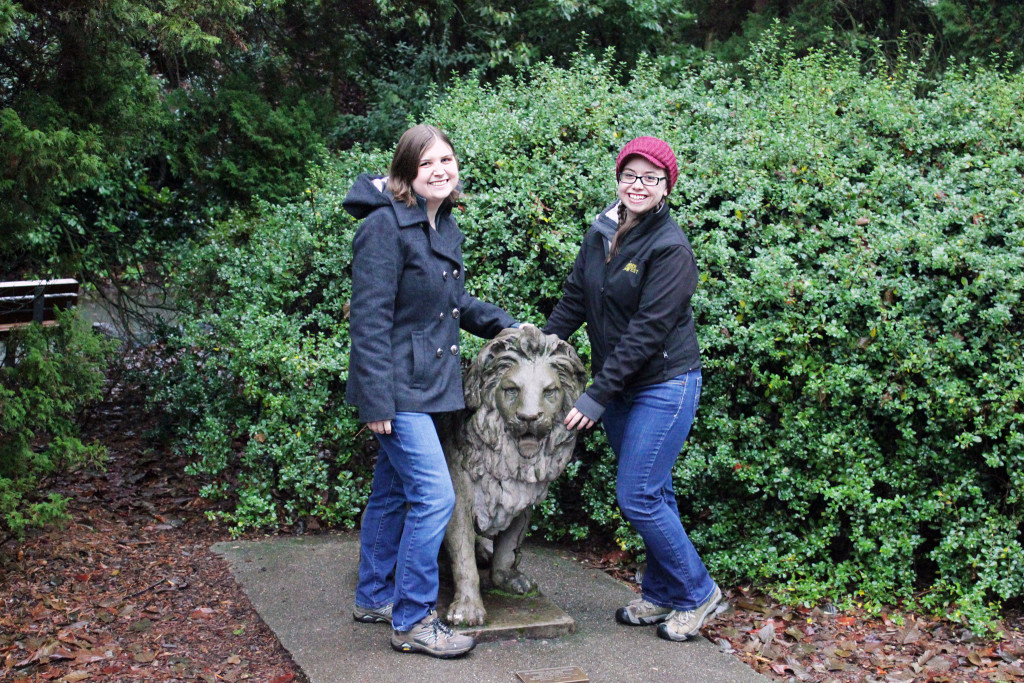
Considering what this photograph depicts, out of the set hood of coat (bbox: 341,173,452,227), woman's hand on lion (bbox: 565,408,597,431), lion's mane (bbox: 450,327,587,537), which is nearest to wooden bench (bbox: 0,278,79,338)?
hood of coat (bbox: 341,173,452,227)

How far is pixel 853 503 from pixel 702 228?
1791mm

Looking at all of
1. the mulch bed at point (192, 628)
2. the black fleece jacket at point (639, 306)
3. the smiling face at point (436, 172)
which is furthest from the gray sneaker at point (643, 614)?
the smiling face at point (436, 172)

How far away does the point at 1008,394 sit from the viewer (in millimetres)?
4289

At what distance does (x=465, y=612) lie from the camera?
3834mm

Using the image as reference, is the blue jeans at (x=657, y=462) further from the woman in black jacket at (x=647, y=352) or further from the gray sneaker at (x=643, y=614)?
the gray sneaker at (x=643, y=614)

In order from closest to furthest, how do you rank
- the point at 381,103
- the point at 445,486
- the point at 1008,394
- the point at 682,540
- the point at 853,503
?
the point at 445,486 < the point at 682,540 < the point at 1008,394 < the point at 853,503 < the point at 381,103

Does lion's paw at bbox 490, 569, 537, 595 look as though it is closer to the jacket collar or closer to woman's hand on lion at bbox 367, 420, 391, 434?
woman's hand on lion at bbox 367, 420, 391, 434

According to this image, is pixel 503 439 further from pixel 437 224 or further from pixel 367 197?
pixel 367 197

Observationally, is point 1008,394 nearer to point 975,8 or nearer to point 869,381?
point 869,381

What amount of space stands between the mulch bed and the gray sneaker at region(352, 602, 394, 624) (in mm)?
356

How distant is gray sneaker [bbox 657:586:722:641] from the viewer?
13.2ft

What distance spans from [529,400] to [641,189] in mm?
948

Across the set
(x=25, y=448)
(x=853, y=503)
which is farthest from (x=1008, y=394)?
(x=25, y=448)

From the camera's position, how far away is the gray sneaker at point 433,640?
3691mm
